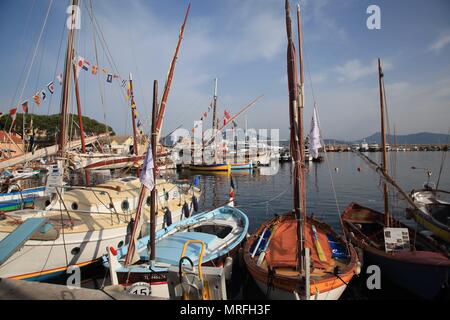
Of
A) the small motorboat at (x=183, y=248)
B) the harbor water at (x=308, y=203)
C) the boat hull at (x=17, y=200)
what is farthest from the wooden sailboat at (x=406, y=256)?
the boat hull at (x=17, y=200)

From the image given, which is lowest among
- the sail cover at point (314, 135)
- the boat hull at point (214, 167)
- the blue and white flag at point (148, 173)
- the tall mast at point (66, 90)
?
the boat hull at point (214, 167)

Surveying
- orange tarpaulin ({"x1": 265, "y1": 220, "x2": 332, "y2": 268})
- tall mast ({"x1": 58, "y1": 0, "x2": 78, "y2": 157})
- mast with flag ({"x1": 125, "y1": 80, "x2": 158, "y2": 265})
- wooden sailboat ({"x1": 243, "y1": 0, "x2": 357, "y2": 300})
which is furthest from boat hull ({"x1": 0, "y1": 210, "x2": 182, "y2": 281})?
orange tarpaulin ({"x1": 265, "y1": 220, "x2": 332, "y2": 268})

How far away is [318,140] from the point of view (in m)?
11.0

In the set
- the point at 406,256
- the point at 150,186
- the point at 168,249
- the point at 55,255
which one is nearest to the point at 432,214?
the point at 406,256

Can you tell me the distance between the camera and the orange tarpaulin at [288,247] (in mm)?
8708

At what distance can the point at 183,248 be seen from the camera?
6.64m

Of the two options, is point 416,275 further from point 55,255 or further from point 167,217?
point 55,255

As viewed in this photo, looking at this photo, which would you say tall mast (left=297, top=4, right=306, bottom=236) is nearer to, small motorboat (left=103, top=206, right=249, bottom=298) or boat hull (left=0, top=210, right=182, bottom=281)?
small motorboat (left=103, top=206, right=249, bottom=298)

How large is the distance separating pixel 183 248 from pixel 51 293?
124 inches

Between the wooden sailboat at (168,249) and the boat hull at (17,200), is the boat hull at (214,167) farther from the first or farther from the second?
the wooden sailboat at (168,249)

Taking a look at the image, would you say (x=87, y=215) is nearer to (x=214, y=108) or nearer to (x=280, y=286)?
(x=280, y=286)

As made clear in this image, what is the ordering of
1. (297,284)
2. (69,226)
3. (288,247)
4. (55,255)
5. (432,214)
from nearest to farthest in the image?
(297,284)
(55,255)
(288,247)
(69,226)
(432,214)

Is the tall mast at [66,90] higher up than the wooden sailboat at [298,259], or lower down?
higher up
